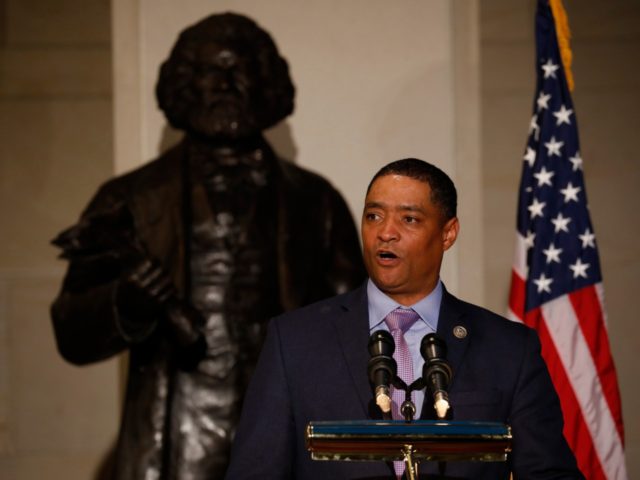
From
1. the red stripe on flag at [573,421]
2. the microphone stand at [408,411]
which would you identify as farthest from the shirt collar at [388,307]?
the red stripe on flag at [573,421]

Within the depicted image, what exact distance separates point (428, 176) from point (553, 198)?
65.8 inches

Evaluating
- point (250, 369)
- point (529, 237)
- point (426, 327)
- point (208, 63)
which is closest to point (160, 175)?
point (208, 63)

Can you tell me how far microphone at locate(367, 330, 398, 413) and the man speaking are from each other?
0.74 feet

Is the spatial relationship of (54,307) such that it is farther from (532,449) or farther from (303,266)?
(532,449)

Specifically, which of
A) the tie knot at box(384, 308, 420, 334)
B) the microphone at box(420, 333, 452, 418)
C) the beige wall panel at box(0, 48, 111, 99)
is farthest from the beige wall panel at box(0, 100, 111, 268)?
the microphone at box(420, 333, 452, 418)

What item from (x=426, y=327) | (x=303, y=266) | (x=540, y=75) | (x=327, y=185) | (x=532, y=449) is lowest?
(x=532, y=449)

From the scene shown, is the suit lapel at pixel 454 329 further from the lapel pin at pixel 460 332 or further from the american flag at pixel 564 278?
the american flag at pixel 564 278

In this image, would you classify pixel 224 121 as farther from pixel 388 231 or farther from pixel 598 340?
pixel 388 231

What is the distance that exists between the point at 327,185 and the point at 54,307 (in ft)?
Result: 3.20

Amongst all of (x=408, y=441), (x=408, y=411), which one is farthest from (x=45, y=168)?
(x=408, y=441)

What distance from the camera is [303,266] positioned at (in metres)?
4.21

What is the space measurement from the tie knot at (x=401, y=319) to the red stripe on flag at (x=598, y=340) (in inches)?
64.0

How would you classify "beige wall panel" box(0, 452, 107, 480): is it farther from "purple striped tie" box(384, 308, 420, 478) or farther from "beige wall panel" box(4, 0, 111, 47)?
"purple striped tie" box(384, 308, 420, 478)

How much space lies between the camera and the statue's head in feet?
13.7
